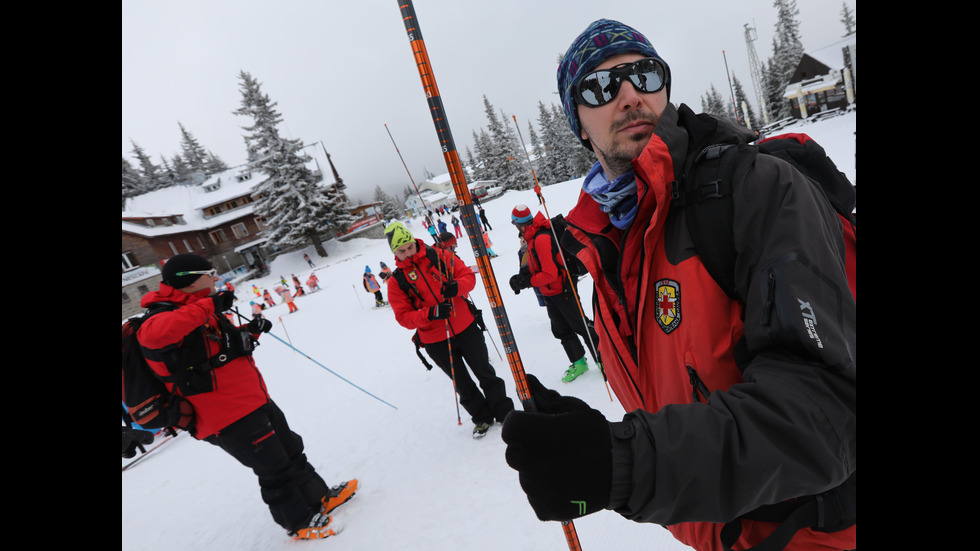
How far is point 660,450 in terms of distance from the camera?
0.80 m

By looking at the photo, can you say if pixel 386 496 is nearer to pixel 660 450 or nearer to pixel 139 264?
pixel 660 450

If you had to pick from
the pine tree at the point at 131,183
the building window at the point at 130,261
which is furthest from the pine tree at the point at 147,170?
the building window at the point at 130,261

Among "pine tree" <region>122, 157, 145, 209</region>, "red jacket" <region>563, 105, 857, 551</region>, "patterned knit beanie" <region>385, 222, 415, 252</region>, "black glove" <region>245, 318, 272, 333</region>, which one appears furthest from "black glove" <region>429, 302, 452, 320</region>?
"pine tree" <region>122, 157, 145, 209</region>

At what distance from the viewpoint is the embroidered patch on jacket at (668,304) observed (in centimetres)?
113

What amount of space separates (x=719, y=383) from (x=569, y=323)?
4313 mm

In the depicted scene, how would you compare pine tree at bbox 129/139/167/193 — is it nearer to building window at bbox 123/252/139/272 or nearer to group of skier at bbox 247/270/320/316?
building window at bbox 123/252/139/272

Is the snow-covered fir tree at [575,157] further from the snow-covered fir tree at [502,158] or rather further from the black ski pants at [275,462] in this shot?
the black ski pants at [275,462]

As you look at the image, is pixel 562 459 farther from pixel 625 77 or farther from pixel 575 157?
pixel 575 157

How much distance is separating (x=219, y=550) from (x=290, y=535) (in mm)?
1123

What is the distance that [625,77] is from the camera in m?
1.52

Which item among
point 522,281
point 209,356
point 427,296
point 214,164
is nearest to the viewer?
point 209,356

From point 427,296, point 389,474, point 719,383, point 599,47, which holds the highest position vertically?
point 599,47

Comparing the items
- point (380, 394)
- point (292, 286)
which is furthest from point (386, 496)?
point (292, 286)

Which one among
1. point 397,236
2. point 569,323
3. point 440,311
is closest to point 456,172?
point 440,311
